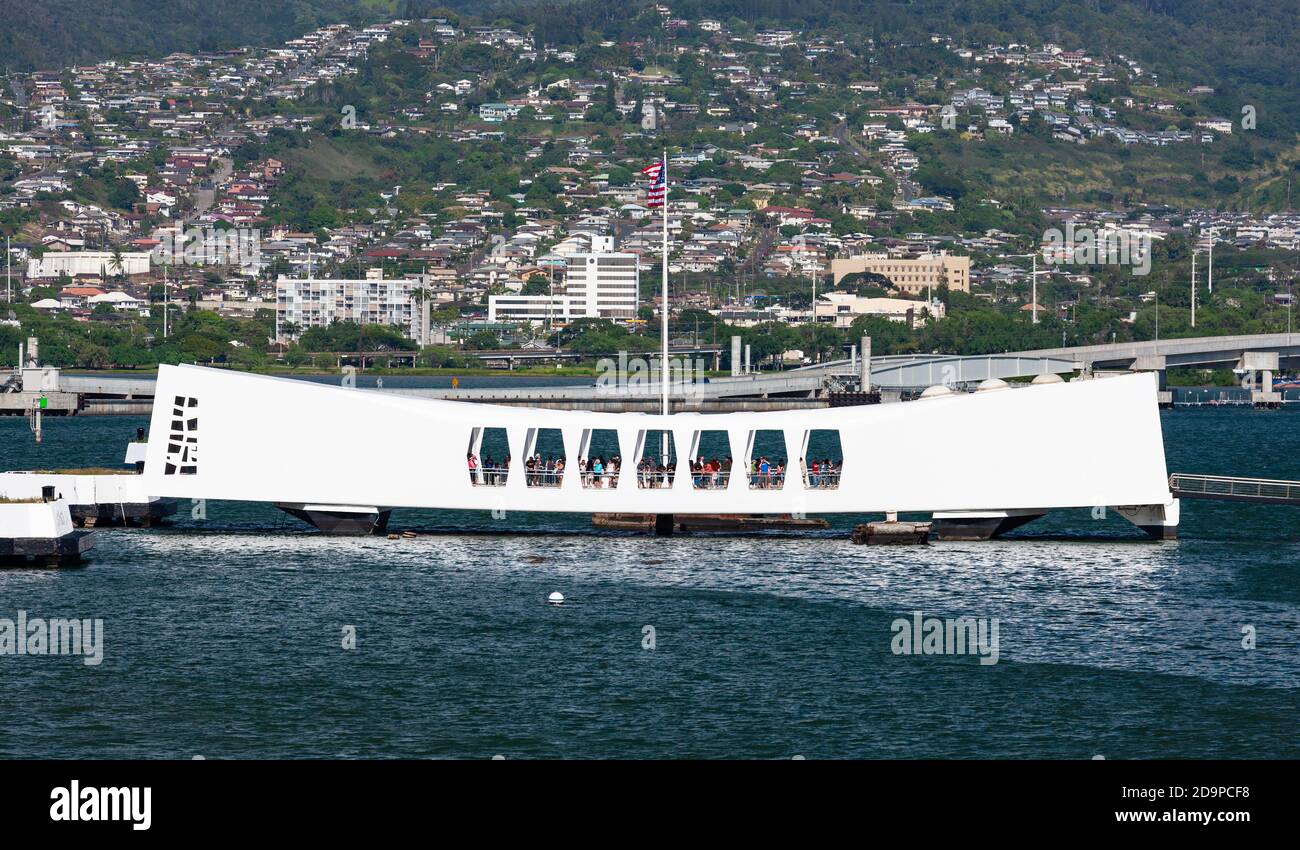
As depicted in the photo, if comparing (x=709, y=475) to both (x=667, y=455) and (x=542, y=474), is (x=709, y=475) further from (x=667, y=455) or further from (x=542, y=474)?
(x=542, y=474)

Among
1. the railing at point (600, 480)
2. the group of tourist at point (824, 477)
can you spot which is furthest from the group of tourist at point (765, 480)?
the railing at point (600, 480)

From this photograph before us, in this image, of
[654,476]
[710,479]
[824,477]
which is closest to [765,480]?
[710,479]

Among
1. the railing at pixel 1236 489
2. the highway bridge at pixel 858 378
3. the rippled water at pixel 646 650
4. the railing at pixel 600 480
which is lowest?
the rippled water at pixel 646 650

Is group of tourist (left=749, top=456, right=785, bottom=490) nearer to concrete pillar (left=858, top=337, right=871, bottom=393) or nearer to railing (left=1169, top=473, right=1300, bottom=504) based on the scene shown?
railing (left=1169, top=473, right=1300, bottom=504)

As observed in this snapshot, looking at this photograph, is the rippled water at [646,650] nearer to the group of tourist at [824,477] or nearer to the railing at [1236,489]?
the railing at [1236,489]

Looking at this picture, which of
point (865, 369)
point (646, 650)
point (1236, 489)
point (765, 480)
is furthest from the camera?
point (865, 369)

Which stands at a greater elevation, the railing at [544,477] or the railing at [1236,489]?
the railing at [544,477]
